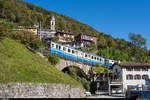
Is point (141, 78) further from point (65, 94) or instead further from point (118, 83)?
point (65, 94)

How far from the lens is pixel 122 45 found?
94000mm

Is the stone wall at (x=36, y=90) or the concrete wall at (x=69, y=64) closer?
the stone wall at (x=36, y=90)

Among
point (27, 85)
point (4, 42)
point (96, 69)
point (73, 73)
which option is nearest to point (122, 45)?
point (96, 69)

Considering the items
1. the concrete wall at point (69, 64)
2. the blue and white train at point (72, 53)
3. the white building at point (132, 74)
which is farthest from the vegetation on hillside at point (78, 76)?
the white building at point (132, 74)

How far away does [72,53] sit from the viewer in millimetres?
48000

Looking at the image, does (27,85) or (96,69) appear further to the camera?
(96,69)

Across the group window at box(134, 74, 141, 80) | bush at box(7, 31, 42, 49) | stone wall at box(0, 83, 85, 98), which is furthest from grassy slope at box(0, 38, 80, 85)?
window at box(134, 74, 141, 80)

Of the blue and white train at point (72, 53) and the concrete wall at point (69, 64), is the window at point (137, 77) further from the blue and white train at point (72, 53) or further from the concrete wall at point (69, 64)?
the blue and white train at point (72, 53)

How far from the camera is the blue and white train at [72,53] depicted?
42928 mm

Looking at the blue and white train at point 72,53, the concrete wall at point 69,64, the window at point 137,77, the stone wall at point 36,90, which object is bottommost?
the stone wall at point 36,90

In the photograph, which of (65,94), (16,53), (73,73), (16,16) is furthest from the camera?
(16,16)

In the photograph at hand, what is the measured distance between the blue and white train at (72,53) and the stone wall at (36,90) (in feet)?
51.9

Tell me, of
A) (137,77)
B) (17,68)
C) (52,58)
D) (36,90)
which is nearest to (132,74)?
(137,77)

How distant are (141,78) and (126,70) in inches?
147
